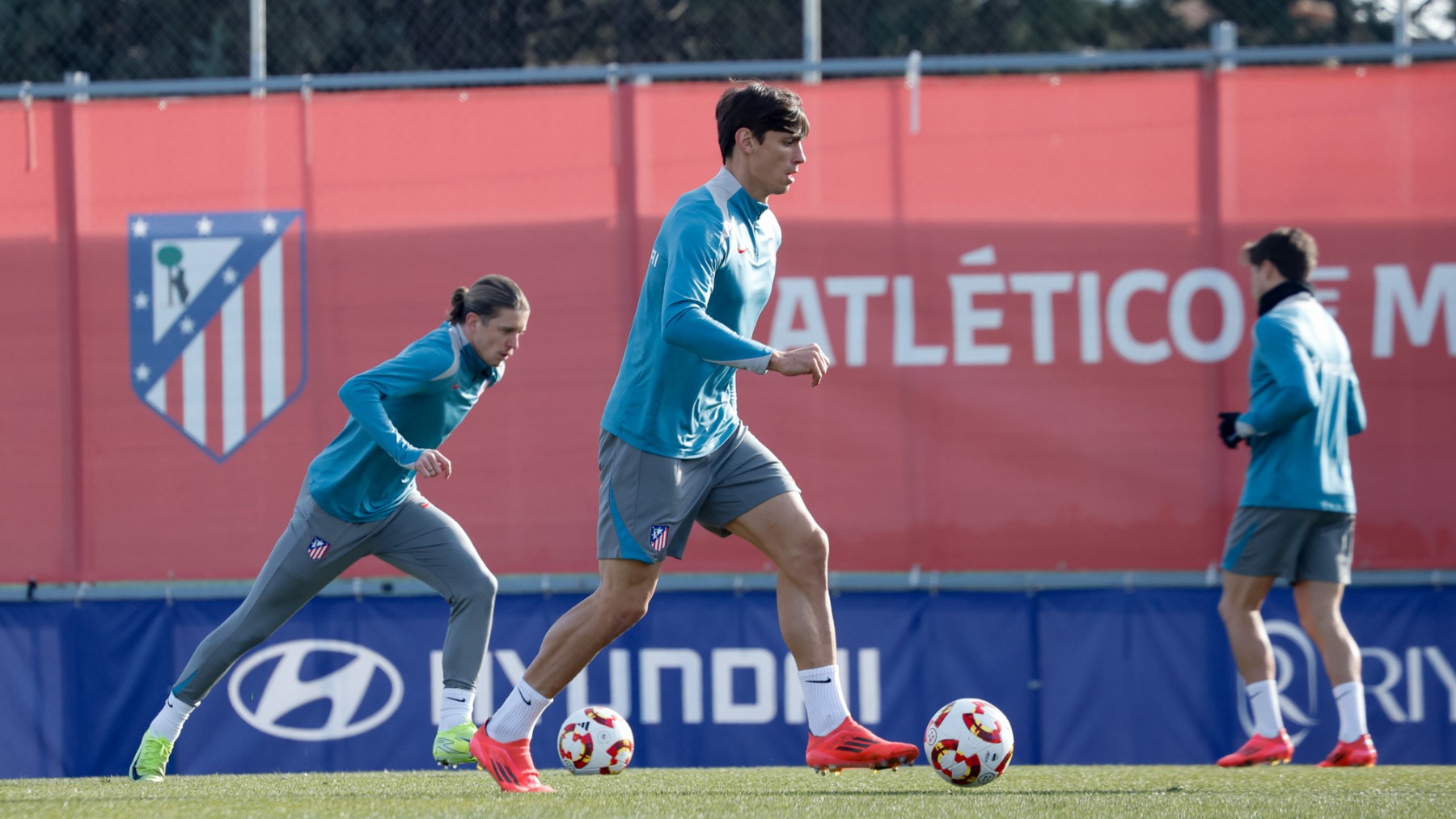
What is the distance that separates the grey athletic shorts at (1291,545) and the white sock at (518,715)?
109 inches

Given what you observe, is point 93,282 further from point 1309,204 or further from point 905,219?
point 1309,204

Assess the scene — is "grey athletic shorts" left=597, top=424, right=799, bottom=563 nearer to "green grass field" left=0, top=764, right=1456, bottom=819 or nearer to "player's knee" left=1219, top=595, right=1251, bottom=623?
"green grass field" left=0, top=764, right=1456, bottom=819

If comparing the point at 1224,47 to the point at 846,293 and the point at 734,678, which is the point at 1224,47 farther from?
the point at 734,678

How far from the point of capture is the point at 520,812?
4.04m

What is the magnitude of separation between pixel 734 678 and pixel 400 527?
1887mm

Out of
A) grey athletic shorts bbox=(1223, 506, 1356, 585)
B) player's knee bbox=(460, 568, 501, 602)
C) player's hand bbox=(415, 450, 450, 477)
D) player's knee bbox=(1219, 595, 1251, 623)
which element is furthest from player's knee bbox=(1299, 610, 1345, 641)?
player's hand bbox=(415, 450, 450, 477)

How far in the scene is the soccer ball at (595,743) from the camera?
5.19 metres

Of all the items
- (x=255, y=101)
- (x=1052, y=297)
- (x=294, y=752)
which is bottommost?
(x=294, y=752)

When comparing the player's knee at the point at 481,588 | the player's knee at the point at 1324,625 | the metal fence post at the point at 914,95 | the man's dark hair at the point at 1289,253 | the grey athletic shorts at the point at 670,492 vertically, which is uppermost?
the metal fence post at the point at 914,95

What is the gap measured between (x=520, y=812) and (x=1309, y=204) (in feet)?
15.1

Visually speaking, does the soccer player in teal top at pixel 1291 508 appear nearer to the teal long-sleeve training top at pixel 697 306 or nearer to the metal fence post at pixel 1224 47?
the metal fence post at pixel 1224 47

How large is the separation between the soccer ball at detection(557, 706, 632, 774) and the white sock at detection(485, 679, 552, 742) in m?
0.50

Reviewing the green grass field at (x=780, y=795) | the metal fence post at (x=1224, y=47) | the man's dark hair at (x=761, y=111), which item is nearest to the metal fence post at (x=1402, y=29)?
the metal fence post at (x=1224, y=47)

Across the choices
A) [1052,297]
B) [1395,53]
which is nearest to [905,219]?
[1052,297]
